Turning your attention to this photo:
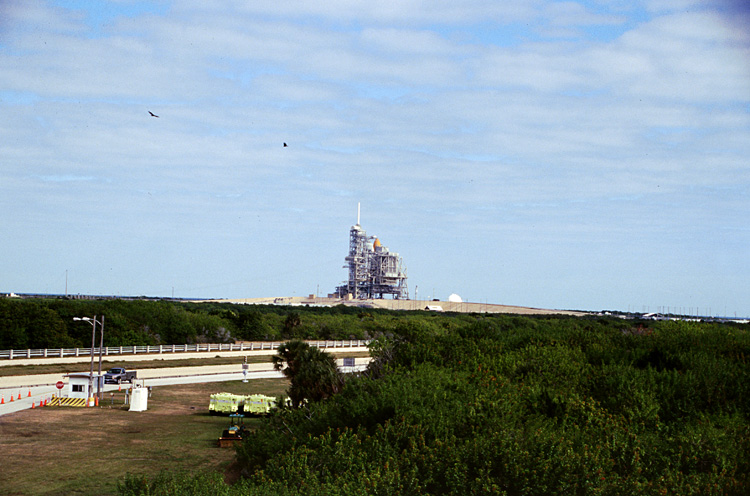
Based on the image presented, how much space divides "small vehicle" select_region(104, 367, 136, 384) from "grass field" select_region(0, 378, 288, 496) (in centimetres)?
801

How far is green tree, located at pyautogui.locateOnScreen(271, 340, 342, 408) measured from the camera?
125ft

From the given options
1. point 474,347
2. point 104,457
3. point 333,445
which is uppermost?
point 474,347

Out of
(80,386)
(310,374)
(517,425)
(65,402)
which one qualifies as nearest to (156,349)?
(80,386)

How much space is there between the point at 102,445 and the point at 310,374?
10847 millimetres

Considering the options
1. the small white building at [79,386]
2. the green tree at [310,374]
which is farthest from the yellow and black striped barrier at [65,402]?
the green tree at [310,374]

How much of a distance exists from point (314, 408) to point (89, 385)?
1021 inches

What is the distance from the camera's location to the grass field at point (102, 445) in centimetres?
2983

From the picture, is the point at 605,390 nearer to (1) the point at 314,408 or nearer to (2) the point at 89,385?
(1) the point at 314,408

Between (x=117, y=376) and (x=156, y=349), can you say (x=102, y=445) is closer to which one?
(x=117, y=376)

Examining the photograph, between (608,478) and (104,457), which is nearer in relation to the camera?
(608,478)

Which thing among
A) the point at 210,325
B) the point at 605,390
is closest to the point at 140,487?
the point at 605,390

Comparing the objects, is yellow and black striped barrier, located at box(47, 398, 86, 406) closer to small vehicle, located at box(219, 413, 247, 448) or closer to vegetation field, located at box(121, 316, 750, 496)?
small vehicle, located at box(219, 413, 247, 448)

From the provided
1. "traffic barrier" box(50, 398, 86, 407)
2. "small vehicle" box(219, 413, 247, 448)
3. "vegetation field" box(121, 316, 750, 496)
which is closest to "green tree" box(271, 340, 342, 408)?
"vegetation field" box(121, 316, 750, 496)

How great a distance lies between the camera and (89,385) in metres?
51.5
